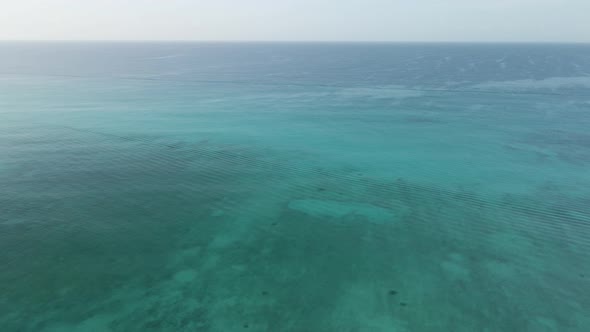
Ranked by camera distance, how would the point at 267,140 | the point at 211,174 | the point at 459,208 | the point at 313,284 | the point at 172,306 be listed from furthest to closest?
the point at 267,140 → the point at 211,174 → the point at 459,208 → the point at 313,284 → the point at 172,306

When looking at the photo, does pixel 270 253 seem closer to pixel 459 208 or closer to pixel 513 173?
pixel 459 208

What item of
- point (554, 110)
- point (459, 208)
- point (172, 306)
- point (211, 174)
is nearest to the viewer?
point (172, 306)

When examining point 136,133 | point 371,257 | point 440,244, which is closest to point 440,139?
point 440,244

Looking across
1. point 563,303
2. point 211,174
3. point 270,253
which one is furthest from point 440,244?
point 211,174

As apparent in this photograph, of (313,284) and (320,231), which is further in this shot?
(320,231)

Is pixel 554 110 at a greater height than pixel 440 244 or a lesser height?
greater

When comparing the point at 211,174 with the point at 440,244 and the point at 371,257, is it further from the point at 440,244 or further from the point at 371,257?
the point at 440,244
